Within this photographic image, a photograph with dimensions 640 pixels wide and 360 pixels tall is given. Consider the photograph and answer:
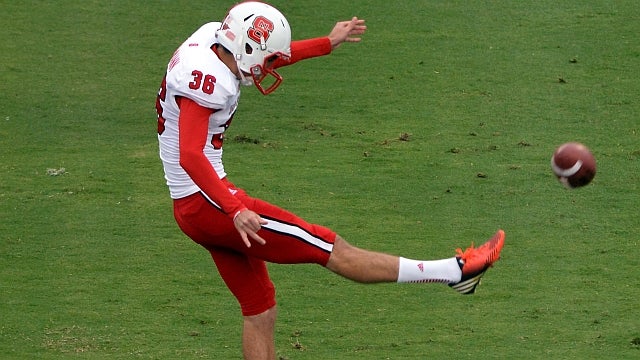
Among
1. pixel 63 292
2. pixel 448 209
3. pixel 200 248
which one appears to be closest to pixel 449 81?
pixel 448 209

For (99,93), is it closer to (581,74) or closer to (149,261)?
(149,261)

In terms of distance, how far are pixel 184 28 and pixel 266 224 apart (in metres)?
7.69

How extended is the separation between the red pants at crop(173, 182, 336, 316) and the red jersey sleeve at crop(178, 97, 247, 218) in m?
0.29

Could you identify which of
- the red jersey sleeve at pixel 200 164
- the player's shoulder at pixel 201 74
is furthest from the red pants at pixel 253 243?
the player's shoulder at pixel 201 74

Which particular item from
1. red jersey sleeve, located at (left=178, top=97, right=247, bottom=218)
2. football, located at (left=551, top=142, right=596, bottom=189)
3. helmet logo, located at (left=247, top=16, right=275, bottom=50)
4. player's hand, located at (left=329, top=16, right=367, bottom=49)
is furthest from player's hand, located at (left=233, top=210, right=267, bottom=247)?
football, located at (left=551, top=142, right=596, bottom=189)

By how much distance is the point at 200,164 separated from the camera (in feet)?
21.1

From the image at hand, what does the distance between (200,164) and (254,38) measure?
0.81 m

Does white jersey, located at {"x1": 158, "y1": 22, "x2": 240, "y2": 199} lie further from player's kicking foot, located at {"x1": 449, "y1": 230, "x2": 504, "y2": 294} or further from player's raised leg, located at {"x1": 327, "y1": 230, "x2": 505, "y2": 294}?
player's kicking foot, located at {"x1": 449, "y1": 230, "x2": 504, "y2": 294}

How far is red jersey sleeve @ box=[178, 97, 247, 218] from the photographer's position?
6.43 metres

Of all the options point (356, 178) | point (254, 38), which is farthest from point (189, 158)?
point (356, 178)

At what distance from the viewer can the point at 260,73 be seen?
269 inches

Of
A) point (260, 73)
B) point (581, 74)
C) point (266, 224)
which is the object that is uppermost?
point (260, 73)

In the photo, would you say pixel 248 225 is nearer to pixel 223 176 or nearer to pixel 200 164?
pixel 200 164

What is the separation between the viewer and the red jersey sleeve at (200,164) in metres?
6.43
